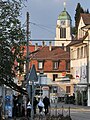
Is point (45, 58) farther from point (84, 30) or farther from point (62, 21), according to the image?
point (62, 21)

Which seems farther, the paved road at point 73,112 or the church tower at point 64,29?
the church tower at point 64,29

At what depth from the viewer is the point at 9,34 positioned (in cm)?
2102

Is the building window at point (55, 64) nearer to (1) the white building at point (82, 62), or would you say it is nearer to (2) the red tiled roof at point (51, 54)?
(2) the red tiled roof at point (51, 54)

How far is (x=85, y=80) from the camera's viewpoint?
77000mm

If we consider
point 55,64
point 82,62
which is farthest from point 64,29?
point 82,62

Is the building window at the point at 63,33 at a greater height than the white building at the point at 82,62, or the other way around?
the building window at the point at 63,33

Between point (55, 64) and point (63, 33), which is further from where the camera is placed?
point (63, 33)

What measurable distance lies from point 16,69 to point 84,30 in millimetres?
56397

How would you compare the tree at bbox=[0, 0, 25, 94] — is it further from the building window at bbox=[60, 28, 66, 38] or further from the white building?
the building window at bbox=[60, 28, 66, 38]

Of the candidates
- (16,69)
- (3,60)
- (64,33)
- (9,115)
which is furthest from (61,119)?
(64,33)

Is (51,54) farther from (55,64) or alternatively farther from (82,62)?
(82,62)

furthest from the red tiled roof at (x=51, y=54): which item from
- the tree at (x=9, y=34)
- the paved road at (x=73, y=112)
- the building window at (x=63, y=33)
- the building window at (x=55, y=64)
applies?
the tree at (x=9, y=34)

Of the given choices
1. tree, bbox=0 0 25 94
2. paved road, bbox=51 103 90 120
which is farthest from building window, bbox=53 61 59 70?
tree, bbox=0 0 25 94

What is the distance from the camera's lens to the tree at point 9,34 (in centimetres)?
2072
